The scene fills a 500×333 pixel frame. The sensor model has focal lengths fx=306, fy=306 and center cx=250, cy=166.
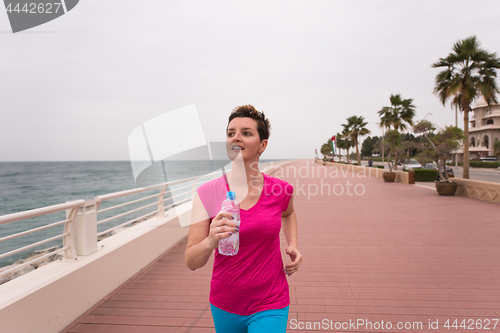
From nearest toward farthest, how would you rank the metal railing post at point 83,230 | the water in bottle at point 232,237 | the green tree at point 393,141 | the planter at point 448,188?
the water in bottle at point 232,237
the metal railing post at point 83,230
the planter at point 448,188
the green tree at point 393,141

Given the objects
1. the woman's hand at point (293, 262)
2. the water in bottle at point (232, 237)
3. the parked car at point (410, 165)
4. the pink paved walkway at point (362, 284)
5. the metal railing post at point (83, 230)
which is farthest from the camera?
the parked car at point (410, 165)

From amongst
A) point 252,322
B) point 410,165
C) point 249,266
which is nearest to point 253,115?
point 249,266

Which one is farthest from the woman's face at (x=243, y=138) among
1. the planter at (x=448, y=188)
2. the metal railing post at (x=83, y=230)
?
the planter at (x=448, y=188)

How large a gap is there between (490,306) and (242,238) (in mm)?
3559

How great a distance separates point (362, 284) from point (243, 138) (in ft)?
11.3

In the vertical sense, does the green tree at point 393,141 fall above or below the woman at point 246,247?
above

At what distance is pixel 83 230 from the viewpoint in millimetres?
3494

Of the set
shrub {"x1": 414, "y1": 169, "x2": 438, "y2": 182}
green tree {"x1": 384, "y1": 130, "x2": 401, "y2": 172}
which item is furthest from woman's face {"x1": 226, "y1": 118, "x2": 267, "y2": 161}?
green tree {"x1": 384, "y1": 130, "x2": 401, "y2": 172}

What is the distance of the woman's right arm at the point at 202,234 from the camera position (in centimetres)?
113

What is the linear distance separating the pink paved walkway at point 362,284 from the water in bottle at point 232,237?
207cm

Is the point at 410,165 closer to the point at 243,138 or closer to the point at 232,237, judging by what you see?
the point at 243,138

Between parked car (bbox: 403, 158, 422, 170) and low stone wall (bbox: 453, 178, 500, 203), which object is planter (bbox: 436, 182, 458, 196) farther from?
parked car (bbox: 403, 158, 422, 170)

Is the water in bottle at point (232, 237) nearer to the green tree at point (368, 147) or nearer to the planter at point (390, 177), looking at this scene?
the planter at point (390, 177)

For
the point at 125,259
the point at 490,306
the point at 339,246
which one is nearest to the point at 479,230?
the point at 339,246
